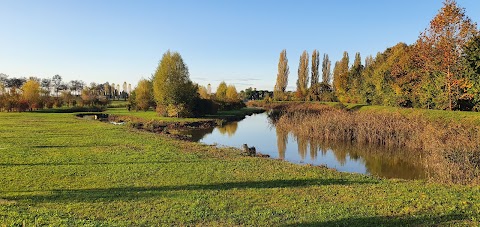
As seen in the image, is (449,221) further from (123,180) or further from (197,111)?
(197,111)

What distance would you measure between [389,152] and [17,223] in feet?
60.3

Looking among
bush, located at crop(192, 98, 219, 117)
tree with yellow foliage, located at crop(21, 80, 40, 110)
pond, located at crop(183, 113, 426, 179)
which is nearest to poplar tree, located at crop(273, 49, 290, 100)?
bush, located at crop(192, 98, 219, 117)

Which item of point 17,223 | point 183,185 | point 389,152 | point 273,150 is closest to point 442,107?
point 389,152

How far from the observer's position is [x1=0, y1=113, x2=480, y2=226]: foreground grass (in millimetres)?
7074

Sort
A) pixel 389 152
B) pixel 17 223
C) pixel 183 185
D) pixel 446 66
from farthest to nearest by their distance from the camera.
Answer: pixel 446 66
pixel 389 152
pixel 183 185
pixel 17 223

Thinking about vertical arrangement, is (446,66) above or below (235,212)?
above

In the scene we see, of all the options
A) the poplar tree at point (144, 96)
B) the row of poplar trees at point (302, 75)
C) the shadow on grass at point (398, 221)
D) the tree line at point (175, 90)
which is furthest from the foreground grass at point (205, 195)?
the row of poplar trees at point (302, 75)

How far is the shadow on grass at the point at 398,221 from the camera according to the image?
6.66 meters

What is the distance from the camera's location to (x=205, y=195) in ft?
29.3

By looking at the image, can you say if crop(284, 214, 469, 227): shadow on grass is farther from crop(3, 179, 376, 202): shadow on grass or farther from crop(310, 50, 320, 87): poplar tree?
crop(310, 50, 320, 87): poplar tree

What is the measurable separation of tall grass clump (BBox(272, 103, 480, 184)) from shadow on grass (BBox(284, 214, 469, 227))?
176 inches

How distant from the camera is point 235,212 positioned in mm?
7598

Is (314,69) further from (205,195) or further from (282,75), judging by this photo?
(205,195)

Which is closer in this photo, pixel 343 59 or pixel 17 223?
pixel 17 223
